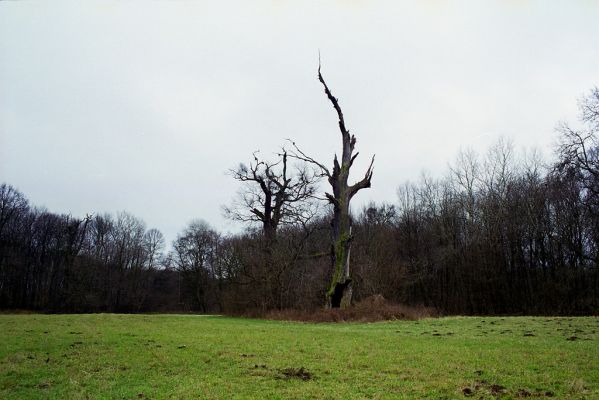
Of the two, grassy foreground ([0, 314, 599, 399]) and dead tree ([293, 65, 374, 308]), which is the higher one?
dead tree ([293, 65, 374, 308])

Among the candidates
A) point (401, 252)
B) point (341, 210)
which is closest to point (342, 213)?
point (341, 210)

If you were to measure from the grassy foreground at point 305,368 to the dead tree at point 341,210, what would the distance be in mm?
14916

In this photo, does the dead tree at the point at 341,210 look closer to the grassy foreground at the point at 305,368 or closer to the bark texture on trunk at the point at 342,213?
the bark texture on trunk at the point at 342,213

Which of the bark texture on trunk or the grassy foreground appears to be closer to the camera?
the grassy foreground

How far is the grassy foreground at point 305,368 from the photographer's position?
6707 mm

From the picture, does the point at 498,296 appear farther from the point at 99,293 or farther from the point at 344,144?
the point at 99,293

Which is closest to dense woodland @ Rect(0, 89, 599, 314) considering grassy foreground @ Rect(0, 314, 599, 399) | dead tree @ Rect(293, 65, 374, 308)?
dead tree @ Rect(293, 65, 374, 308)

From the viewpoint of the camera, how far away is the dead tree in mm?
28375

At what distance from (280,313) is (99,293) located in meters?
44.1

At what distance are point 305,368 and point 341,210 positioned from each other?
21.3 meters

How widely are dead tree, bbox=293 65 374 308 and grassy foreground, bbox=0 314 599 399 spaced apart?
14.9m

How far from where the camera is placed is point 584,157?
2567 centimetres

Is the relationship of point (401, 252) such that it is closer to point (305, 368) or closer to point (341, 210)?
point (341, 210)

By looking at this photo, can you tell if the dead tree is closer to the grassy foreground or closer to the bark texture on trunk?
the bark texture on trunk
